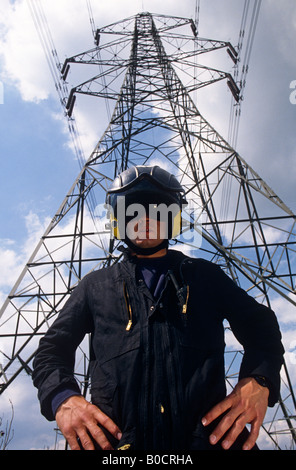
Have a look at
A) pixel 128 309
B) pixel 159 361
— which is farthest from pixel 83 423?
pixel 128 309

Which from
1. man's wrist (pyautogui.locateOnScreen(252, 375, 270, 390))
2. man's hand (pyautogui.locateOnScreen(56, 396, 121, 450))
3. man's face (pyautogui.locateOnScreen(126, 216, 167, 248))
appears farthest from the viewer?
man's face (pyautogui.locateOnScreen(126, 216, 167, 248))

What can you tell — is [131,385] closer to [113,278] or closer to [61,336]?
[61,336]

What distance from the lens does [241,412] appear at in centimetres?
134

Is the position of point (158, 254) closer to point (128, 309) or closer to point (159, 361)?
point (128, 309)

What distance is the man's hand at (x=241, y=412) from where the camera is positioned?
4.24 feet

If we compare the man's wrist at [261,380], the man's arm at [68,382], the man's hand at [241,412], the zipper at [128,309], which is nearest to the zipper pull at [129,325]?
the zipper at [128,309]

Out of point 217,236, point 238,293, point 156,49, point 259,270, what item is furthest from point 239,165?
point 156,49

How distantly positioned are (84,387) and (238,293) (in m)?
6.87

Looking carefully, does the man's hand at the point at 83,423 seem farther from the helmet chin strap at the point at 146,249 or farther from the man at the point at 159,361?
the helmet chin strap at the point at 146,249

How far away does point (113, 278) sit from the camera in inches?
70.7

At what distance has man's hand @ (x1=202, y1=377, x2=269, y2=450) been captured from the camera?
1291 millimetres

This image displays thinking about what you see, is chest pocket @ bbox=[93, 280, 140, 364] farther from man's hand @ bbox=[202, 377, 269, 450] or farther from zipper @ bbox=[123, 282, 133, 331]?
man's hand @ bbox=[202, 377, 269, 450]

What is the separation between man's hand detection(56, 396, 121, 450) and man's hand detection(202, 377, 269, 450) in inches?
17.2

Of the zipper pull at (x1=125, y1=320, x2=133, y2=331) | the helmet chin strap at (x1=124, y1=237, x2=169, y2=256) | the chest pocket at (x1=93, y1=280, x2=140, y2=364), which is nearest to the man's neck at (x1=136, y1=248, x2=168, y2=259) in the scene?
the helmet chin strap at (x1=124, y1=237, x2=169, y2=256)
